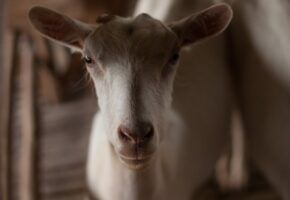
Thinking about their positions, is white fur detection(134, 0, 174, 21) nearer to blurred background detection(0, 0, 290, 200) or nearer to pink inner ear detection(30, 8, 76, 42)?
blurred background detection(0, 0, 290, 200)

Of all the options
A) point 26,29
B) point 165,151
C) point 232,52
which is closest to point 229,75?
point 232,52

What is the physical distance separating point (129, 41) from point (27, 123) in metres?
0.81

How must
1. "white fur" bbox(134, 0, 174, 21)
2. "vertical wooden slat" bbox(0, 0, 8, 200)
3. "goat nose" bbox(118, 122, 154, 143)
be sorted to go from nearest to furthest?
"goat nose" bbox(118, 122, 154, 143) → "white fur" bbox(134, 0, 174, 21) → "vertical wooden slat" bbox(0, 0, 8, 200)

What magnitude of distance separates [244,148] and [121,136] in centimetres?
75

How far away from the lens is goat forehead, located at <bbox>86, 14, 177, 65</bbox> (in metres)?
0.94

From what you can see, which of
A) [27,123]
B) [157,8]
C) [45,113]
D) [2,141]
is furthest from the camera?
[45,113]

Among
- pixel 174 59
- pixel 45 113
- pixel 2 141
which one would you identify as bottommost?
pixel 45 113

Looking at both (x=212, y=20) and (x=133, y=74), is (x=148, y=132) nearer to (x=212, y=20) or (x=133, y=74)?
(x=133, y=74)

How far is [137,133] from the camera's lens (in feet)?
2.96

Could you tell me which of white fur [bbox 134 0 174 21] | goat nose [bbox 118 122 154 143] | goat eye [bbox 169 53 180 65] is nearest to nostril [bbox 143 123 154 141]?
goat nose [bbox 118 122 154 143]

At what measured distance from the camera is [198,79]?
133 centimetres

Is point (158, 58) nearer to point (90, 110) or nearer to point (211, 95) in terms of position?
point (211, 95)

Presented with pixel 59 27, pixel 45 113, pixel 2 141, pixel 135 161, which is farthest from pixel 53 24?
pixel 45 113

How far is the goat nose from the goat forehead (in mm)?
96
